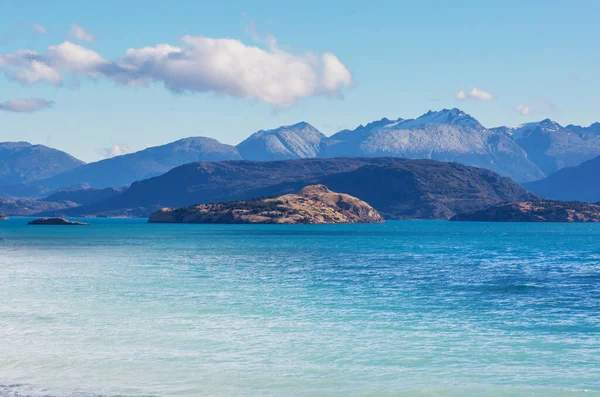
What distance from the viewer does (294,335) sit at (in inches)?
1745

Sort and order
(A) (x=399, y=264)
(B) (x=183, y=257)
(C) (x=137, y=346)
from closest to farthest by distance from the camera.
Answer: (C) (x=137, y=346) < (A) (x=399, y=264) < (B) (x=183, y=257)

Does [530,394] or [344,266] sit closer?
[530,394]

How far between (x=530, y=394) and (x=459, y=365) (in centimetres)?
552

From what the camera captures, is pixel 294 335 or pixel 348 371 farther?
pixel 294 335

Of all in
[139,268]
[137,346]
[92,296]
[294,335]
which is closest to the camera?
[137,346]

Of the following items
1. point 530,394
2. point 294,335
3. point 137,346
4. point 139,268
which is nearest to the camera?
point 530,394

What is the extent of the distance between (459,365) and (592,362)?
681 centimetres

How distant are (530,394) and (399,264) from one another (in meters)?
75.7

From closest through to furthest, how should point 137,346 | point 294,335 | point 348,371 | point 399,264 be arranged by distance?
point 348,371 < point 137,346 < point 294,335 < point 399,264

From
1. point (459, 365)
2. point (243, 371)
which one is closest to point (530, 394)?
point (459, 365)

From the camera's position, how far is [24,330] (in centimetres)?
4562

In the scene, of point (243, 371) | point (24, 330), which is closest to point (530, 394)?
point (243, 371)

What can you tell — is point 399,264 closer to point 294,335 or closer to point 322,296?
point 322,296

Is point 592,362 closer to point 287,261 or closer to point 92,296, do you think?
point 92,296
